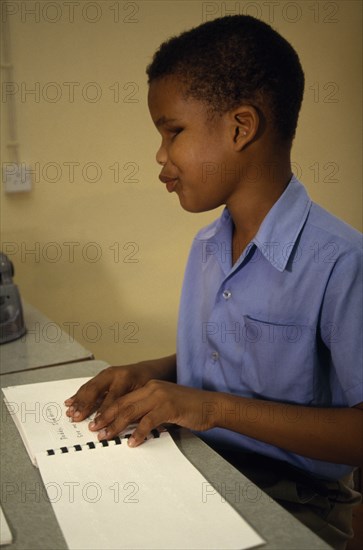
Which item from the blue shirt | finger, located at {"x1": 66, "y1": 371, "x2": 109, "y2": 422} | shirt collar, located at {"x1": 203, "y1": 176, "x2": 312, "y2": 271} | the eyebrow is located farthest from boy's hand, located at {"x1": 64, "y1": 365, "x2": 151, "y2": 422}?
the eyebrow

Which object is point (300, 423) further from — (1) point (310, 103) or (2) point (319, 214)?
(1) point (310, 103)

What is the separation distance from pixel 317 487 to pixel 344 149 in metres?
1.72

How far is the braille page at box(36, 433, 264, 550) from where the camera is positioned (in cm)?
60

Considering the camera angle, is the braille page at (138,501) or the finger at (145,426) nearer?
the braille page at (138,501)

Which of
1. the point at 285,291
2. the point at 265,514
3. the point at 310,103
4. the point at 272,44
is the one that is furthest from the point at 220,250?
the point at 310,103

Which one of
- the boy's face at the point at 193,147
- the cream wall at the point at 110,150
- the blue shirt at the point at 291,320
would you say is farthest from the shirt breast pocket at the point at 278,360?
the cream wall at the point at 110,150

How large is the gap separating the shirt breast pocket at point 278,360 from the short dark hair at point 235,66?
0.34 metres

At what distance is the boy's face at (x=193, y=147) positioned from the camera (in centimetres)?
92

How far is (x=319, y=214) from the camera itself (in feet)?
3.14

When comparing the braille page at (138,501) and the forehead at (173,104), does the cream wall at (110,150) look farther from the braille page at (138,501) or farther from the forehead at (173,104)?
the braille page at (138,501)

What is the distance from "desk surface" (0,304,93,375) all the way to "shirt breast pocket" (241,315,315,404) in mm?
408

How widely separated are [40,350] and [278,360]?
58 cm

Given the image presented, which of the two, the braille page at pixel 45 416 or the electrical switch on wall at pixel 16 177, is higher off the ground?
the electrical switch on wall at pixel 16 177

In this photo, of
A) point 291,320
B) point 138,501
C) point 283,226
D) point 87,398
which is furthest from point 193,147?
point 138,501
